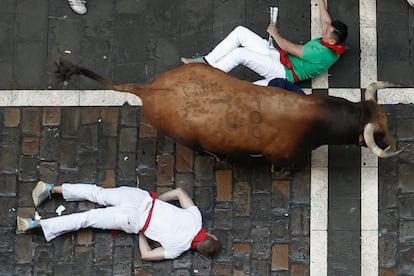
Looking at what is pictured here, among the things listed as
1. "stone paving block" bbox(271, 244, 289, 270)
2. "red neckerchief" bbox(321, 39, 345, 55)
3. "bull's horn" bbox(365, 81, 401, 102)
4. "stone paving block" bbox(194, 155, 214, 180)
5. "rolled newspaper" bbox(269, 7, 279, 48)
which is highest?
"rolled newspaper" bbox(269, 7, 279, 48)

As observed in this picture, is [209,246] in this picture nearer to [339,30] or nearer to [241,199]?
[241,199]

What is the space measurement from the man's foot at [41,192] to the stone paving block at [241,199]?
202 cm

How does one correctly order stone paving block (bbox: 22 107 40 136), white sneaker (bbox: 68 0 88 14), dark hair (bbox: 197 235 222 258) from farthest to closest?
white sneaker (bbox: 68 0 88 14) → stone paving block (bbox: 22 107 40 136) → dark hair (bbox: 197 235 222 258)

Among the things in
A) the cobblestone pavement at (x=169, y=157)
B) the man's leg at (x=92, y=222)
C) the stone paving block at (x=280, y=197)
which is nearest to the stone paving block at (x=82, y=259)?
the cobblestone pavement at (x=169, y=157)

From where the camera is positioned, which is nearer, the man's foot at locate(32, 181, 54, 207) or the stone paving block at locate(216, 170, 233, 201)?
the man's foot at locate(32, 181, 54, 207)

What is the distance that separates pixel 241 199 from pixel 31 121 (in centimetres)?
252

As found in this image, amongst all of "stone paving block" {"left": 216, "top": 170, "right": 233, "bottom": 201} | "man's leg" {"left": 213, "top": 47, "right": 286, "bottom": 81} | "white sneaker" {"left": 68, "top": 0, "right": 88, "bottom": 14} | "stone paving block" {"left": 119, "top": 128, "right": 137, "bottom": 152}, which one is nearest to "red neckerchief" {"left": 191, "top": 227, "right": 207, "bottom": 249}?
"stone paving block" {"left": 216, "top": 170, "right": 233, "bottom": 201}

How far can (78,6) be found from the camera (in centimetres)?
932

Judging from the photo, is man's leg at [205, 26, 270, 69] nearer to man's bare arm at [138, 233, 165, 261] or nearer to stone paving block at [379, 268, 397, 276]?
man's bare arm at [138, 233, 165, 261]

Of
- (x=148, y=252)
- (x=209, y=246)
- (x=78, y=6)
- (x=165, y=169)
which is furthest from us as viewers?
(x=78, y=6)

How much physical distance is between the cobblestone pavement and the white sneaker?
8 centimetres

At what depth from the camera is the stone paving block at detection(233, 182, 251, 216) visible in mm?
8945

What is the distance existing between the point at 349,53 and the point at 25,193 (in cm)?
396

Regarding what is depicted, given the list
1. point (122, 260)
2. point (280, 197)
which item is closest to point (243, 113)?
point (280, 197)
